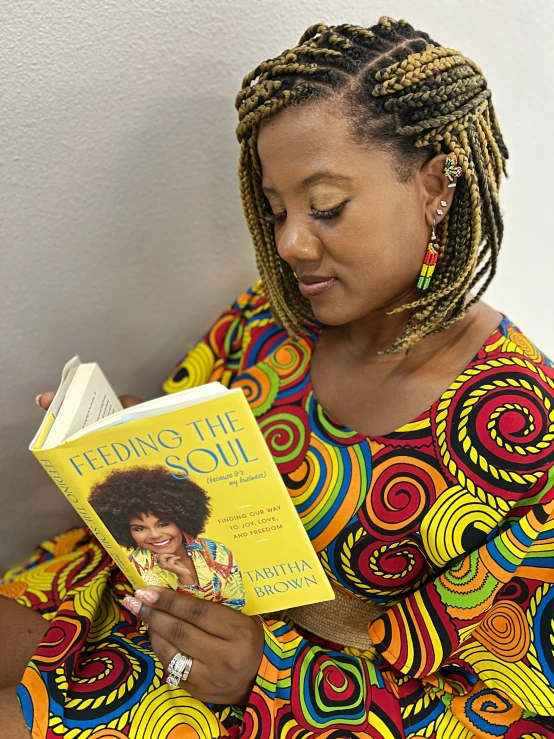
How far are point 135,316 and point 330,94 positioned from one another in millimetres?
541

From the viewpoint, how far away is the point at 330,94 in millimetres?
721

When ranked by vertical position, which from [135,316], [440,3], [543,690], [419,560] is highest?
[440,3]

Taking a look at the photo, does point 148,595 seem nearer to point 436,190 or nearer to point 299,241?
point 299,241

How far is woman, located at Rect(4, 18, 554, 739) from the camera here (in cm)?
73

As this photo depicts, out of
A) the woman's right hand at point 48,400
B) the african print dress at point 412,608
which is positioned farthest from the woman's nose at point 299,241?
the woman's right hand at point 48,400

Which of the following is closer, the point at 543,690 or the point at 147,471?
the point at 147,471

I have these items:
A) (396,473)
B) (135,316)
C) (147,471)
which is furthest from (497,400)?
(135,316)

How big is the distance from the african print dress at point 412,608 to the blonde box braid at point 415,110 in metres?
0.11

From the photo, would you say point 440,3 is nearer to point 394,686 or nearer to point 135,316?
point 135,316

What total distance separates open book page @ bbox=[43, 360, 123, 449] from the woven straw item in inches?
13.9

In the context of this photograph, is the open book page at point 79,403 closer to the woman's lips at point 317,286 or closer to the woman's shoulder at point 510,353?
the woman's lips at point 317,286

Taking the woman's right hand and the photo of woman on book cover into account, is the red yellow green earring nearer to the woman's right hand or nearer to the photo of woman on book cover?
the photo of woman on book cover

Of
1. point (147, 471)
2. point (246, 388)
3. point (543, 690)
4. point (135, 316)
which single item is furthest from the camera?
point (135, 316)

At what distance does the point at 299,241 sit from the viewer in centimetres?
76
